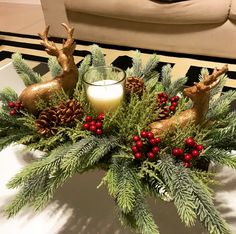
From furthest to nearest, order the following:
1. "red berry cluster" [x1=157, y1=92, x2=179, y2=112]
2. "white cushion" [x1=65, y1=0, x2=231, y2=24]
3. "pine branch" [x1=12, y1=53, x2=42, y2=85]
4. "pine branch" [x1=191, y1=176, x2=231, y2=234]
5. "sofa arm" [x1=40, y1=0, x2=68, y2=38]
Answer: "sofa arm" [x1=40, y1=0, x2=68, y2=38] < "white cushion" [x1=65, y1=0, x2=231, y2=24] < "pine branch" [x1=12, y1=53, x2=42, y2=85] < "red berry cluster" [x1=157, y1=92, x2=179, y2=112] < "pine branch" [x1=191, y1=176, x2=231, y2=234]

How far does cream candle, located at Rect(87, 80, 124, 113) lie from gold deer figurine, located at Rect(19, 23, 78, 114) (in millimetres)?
79

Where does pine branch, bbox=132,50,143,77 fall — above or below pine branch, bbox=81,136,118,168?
above

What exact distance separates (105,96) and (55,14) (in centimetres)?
170

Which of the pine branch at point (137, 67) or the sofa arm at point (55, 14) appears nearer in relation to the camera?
the pine branch at point (137, 67)

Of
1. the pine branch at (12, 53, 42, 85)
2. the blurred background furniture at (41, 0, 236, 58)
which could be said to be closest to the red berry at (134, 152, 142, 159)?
the pine branch at (12, 53, 42, 85)

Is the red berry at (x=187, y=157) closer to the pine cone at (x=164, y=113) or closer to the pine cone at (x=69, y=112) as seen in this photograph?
the pine cone at (x=164, y=113)

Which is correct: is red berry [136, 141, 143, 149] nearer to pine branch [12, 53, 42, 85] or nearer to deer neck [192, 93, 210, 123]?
deer neck [192, 93, 210, 123]

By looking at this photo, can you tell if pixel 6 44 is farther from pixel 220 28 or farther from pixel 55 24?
pixel 220 28

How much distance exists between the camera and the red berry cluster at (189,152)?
0.64 m

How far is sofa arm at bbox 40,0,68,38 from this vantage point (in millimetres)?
2207

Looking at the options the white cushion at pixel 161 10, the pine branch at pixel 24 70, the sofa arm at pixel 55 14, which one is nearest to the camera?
the pine branch at pixel 24 70

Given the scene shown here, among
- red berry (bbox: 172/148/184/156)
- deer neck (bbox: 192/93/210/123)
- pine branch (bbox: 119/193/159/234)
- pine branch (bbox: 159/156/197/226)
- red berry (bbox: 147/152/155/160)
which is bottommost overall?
pine branch (bbox: 119/193/159/234)

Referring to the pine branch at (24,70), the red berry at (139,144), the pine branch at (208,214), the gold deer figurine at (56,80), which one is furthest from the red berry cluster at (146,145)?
the pine branch at (24,70)

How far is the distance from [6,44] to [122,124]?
193 cm
